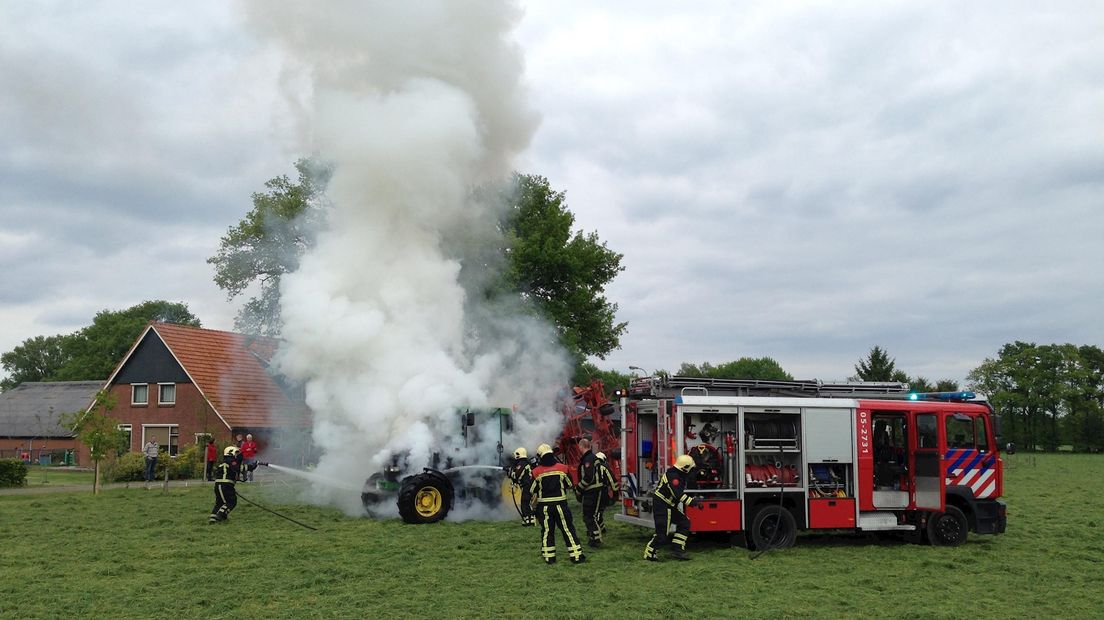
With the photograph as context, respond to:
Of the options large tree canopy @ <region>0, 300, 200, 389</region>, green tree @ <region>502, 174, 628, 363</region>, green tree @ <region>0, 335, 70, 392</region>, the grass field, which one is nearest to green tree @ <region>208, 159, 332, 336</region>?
green tree @ <region>502, 174, 628, 363</region>

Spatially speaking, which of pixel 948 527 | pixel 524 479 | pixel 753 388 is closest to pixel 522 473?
pixel 524 479

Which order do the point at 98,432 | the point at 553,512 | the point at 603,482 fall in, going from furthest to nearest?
the point at 98,432 → the point at 603,482 → the point at 553,512

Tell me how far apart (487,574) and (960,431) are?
27.9 feet

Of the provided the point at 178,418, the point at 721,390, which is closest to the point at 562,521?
the point at 721,390

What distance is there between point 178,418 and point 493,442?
24.5 m

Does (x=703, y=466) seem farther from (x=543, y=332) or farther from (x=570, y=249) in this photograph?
(x=570, y=249)

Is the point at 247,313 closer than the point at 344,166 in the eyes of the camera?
No

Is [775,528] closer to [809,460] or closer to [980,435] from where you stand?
[809,460]

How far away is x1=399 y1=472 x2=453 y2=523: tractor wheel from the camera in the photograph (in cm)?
1623

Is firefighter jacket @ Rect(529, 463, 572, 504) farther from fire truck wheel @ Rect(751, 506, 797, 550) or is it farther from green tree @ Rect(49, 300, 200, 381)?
green tree @ Rect(49, 300, 200, 381)

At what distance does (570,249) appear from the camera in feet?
124

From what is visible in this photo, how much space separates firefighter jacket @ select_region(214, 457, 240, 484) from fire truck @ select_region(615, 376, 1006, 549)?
808 cm

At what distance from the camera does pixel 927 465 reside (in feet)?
47.0

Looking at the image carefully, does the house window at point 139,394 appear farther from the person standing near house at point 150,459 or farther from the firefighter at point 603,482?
the firefighter at point 603,482
